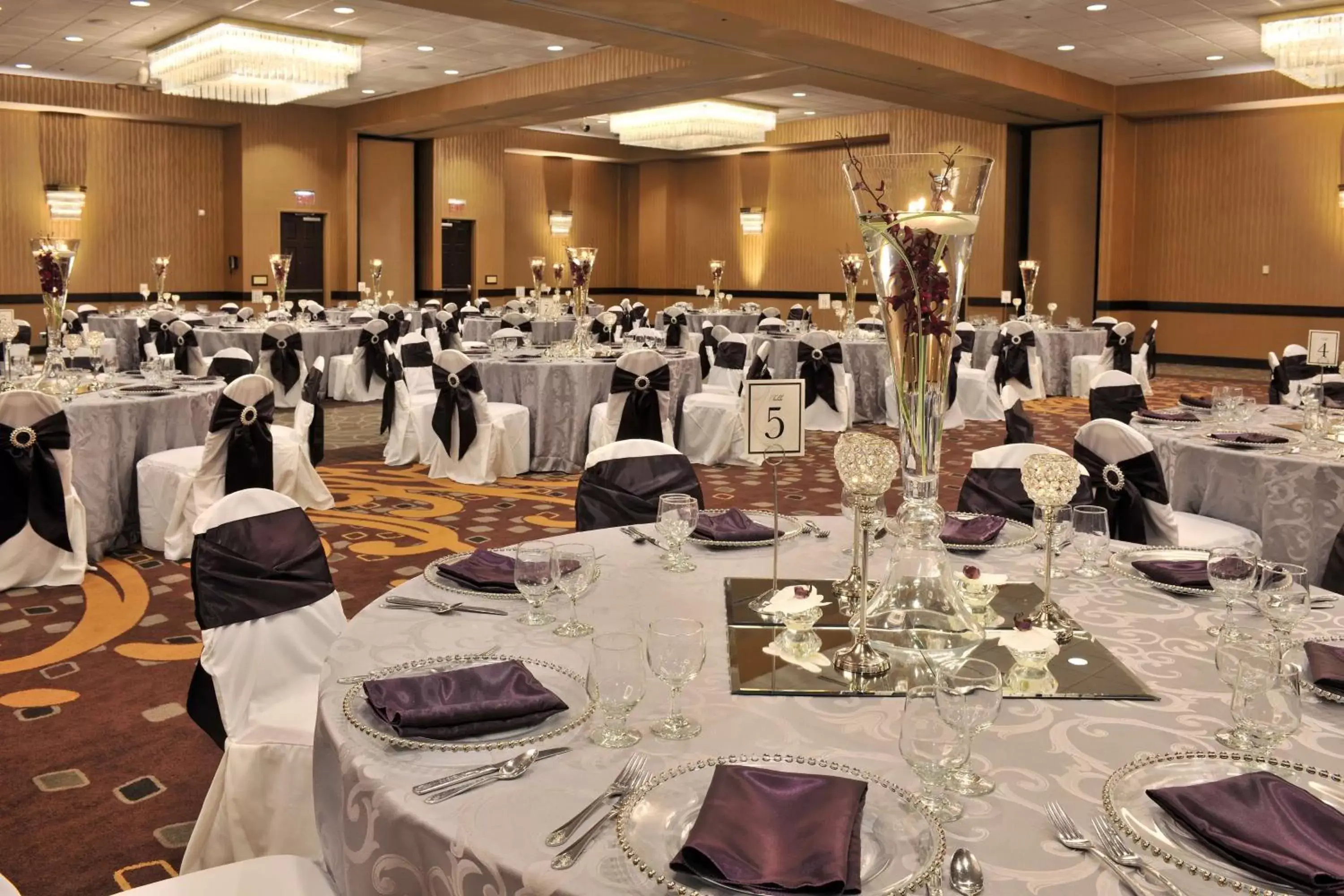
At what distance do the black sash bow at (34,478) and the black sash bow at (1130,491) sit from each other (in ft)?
13.6

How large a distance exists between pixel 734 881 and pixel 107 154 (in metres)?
18.2

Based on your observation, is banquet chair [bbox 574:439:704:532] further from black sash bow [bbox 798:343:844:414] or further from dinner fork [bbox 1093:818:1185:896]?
black sash bow [bbox 798:343:844:414]

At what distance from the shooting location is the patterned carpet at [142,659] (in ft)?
9.28

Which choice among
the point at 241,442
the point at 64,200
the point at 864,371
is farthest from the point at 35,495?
the point at 64,200

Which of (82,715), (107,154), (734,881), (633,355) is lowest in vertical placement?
(82,715)

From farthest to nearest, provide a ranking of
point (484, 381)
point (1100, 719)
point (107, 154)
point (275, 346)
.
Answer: point (107, 154)
point (275, 346)
point (484, 381)
point (1100, 719)

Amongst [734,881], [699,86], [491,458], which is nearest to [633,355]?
[491,458]

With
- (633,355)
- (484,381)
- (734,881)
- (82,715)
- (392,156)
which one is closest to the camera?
(734,881)

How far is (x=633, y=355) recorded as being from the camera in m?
7.27

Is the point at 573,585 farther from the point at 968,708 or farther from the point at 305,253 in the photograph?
the point at 305,253

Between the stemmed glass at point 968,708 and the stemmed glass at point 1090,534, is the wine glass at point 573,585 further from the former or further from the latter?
the stemmed glass at point 1090,534

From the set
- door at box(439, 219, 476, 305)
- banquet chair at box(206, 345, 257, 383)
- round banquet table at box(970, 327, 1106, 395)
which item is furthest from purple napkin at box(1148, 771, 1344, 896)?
door at box(439, 219, 476, 305)

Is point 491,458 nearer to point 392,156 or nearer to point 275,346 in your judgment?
point 275,346

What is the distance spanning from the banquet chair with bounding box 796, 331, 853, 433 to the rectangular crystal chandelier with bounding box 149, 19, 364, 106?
6.67 m
